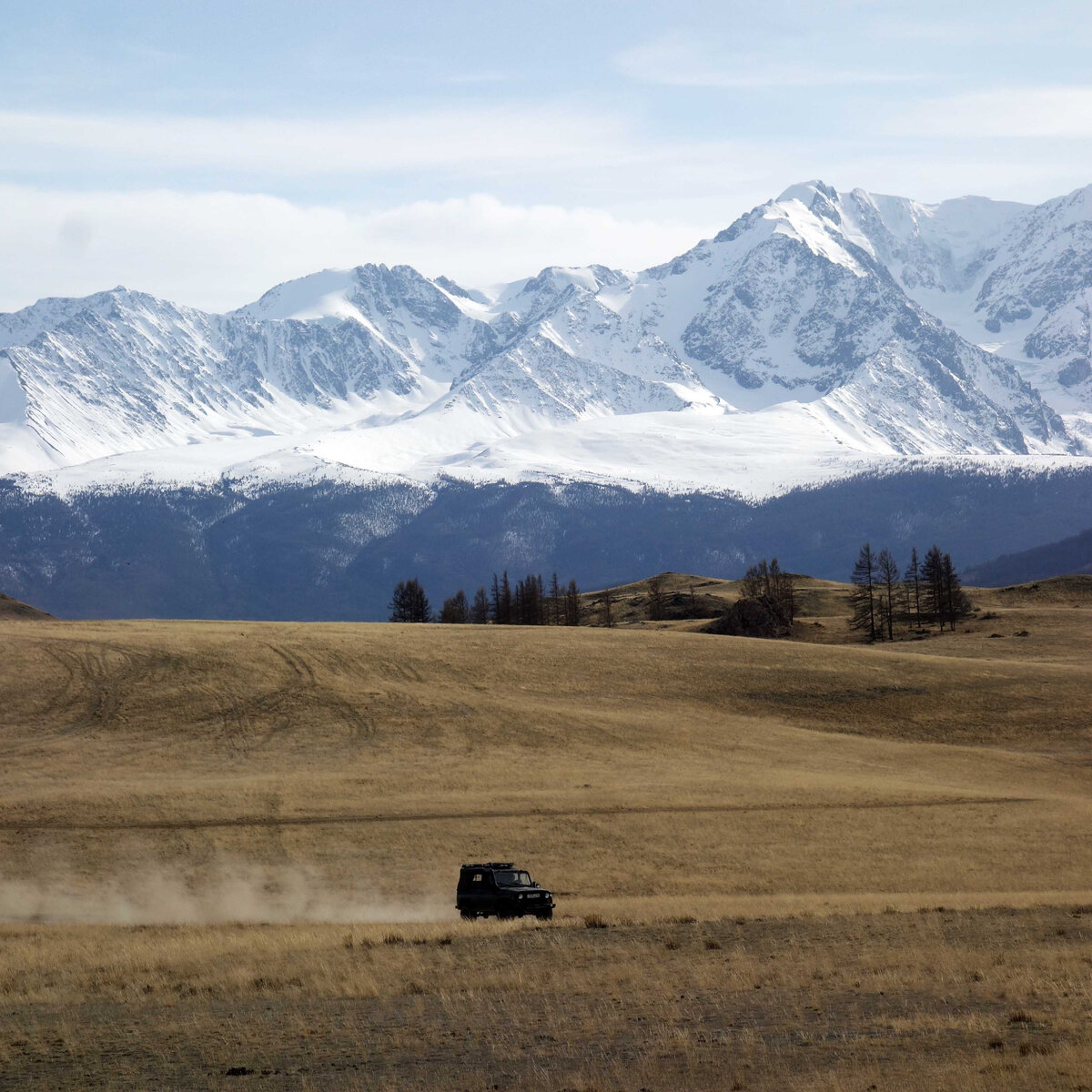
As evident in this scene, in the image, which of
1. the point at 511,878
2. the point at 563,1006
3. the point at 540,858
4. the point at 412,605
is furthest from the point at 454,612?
the point at 563,1006

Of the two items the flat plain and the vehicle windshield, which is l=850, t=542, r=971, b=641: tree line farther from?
the vehicle windshield

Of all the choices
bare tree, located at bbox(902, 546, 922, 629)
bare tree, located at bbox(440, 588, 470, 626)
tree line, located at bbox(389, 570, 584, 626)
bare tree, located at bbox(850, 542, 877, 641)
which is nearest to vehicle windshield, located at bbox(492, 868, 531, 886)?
bare tree, located at bbox(850, 542, 877, 641)

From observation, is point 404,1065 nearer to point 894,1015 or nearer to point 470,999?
point 470,999

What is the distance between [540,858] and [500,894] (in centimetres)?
1011

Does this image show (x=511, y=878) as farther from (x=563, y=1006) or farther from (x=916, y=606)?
(x=916, y=606)

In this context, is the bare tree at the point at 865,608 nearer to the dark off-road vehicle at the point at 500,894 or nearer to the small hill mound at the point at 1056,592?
the small hill mound at the point at 1056,592

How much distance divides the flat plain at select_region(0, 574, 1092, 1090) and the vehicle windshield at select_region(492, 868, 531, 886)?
1.50m

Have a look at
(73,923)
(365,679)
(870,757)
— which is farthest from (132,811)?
(870,757)

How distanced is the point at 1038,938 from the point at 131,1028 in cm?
1957

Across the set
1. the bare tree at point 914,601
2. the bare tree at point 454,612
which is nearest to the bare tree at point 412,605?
the bare tree at point 454,612

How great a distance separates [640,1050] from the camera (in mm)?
21469

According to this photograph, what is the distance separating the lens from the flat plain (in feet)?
71.9

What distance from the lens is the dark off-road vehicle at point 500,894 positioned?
116 ft

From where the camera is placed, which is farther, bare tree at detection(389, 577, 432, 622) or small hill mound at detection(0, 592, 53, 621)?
bare tree at detection(389, 577, 432, 622)
